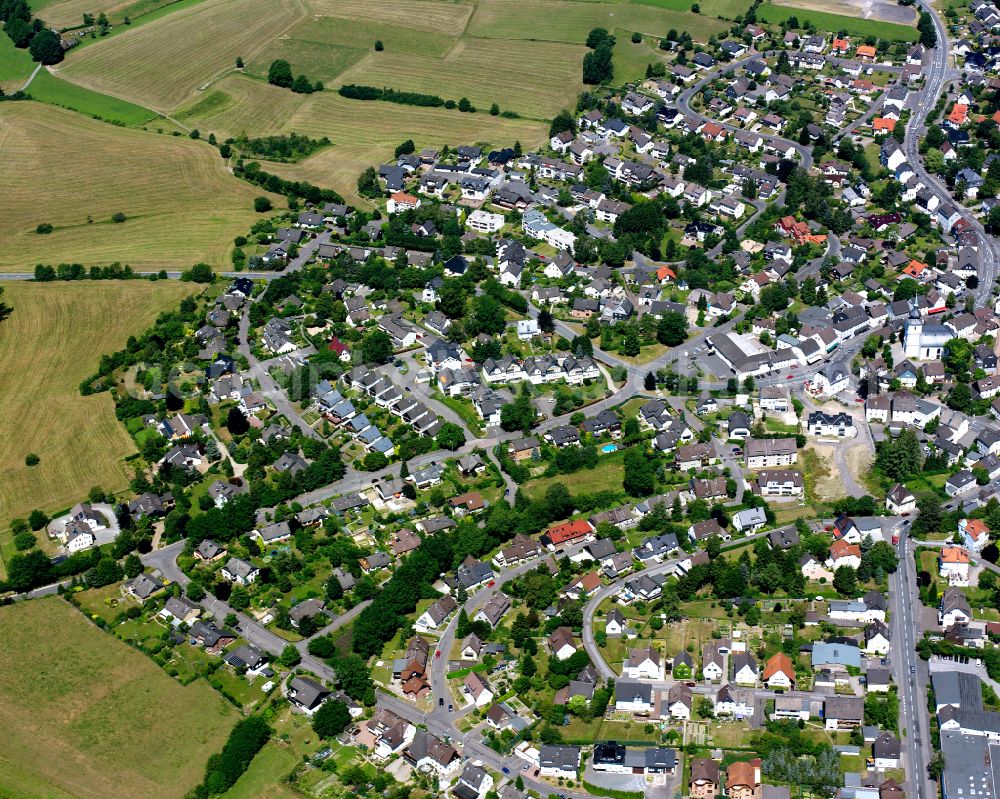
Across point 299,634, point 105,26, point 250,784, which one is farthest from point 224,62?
point 250,784

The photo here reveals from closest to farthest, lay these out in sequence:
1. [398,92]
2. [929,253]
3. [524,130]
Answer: [929,253], [524,130], [398,92]

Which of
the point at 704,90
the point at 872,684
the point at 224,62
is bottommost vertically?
the point at 872,684

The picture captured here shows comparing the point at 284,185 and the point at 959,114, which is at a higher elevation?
the point at 284,185

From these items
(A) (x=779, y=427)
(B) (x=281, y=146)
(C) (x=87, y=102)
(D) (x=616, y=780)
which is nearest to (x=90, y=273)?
(B) (x=281, y=146)

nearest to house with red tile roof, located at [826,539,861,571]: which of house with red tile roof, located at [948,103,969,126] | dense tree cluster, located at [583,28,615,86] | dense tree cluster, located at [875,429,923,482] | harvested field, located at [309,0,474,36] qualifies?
dense tree cluster, located at [875,429,923,482]

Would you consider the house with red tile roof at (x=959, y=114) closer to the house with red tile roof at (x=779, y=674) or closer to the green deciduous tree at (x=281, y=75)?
the green deciduous tree at (x=281, y=75)

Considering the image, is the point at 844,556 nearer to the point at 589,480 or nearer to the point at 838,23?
the point at 589,480

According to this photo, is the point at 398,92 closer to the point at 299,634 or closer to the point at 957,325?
the point at 957,325
